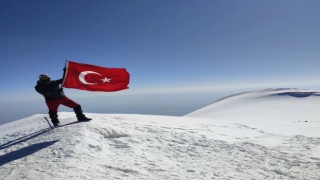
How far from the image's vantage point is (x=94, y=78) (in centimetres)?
1155

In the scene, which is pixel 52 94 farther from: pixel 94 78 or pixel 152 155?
pixel 152 155

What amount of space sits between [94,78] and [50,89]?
2.03 metres

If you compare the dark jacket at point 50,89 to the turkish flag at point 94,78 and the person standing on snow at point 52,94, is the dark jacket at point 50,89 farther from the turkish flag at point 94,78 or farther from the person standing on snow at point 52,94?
the turkish flag at point 94,78

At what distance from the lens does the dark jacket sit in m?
10.2

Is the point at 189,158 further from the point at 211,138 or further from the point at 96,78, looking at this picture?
the point at 96,78

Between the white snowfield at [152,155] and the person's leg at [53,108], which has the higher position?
the person's leg at [53,108]

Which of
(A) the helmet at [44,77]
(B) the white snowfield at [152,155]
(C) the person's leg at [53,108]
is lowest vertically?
(B) the white snowfield at [152,155]

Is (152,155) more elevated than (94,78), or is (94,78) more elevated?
(94,78)

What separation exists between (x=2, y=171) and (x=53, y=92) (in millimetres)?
5052

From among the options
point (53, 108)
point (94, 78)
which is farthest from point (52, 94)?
point (94, 78)

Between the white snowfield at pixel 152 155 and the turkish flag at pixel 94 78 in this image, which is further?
the turkish flag at pixel 94 78

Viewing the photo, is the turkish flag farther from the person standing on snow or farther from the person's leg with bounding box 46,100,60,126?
the person's leg with bounding box 46,100,60,126

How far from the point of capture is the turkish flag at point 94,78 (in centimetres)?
1102

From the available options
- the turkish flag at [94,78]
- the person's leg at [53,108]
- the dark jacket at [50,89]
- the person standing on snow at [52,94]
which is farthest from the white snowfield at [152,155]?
the turkish flag at [94,78]
